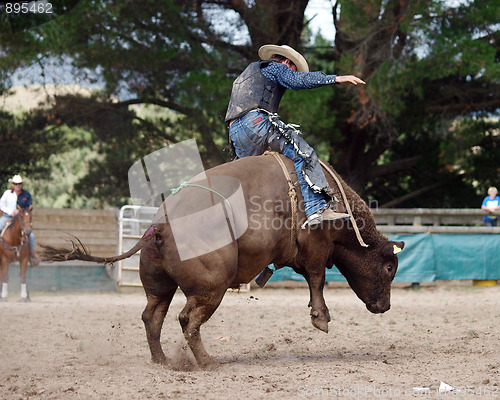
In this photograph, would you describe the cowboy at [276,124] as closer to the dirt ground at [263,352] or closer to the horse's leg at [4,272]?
the dirt ground at [263,352]

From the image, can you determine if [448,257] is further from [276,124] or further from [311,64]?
[276,124]

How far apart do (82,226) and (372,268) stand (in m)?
14.0

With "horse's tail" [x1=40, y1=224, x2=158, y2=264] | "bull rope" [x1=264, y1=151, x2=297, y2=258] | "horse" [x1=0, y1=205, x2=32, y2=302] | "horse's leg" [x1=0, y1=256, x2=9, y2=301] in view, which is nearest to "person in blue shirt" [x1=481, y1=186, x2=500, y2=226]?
"horse" [x1=0, y1=205, x2=32, y2=302]

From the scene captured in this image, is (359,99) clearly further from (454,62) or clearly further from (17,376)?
(17,376)

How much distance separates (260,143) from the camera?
225 inches

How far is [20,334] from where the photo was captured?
7289 millimetres

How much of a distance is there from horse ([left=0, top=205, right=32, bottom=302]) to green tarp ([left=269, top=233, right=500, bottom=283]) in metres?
5.77

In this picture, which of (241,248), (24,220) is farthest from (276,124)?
(24,220)

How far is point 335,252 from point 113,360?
2194 mm

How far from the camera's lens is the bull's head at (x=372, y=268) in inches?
234

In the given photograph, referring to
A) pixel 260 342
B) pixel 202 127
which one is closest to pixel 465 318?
pixel 260 342

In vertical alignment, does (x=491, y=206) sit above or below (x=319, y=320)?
above

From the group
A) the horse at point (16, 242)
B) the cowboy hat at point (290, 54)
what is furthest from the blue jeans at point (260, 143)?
the horse at point (16, 242)

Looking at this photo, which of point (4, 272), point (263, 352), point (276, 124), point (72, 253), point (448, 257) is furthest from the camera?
point (448, 257)
